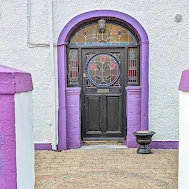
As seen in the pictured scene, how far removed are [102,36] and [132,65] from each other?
3.19 ft

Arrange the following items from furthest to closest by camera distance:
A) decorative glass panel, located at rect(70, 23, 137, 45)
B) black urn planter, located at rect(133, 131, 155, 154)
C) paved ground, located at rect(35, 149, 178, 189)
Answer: decorative glass panel, located at rect(70, 23, 137, 45) → black urn planter, located at rect(133, 131, 155, 154) → paved ground, located at rect(35, 149, 178, 189)

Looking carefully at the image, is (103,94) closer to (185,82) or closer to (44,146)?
(44,146)

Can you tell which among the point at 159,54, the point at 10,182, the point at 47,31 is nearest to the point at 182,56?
the point at 159,54

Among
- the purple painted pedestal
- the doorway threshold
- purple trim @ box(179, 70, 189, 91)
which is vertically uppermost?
purple trim @ box(179, 70, 189, 91)

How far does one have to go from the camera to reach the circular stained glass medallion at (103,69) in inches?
306

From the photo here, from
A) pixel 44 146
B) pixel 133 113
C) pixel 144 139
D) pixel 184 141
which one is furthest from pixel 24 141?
pixel 133 113

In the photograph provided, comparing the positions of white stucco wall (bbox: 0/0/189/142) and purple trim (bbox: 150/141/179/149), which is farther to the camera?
purple trim (bbox: 150/141/179/149)

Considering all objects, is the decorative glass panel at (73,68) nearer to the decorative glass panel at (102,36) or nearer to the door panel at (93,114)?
the decorative glass panel at (102,36)

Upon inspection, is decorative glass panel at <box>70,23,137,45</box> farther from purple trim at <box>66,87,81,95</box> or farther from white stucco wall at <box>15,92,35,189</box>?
white stucco wall at <box>15,92,35,189</box>

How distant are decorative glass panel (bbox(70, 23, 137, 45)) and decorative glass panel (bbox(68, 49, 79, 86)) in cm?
25

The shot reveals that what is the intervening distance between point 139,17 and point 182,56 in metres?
1.29

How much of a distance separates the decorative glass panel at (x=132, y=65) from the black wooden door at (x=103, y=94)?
16 cm

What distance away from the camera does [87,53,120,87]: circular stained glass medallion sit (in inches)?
306

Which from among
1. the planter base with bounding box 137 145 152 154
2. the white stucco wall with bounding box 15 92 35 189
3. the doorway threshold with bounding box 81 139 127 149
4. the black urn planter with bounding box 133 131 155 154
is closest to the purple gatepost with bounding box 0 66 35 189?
the white stucco wall with bounding box 15 92 35 189
